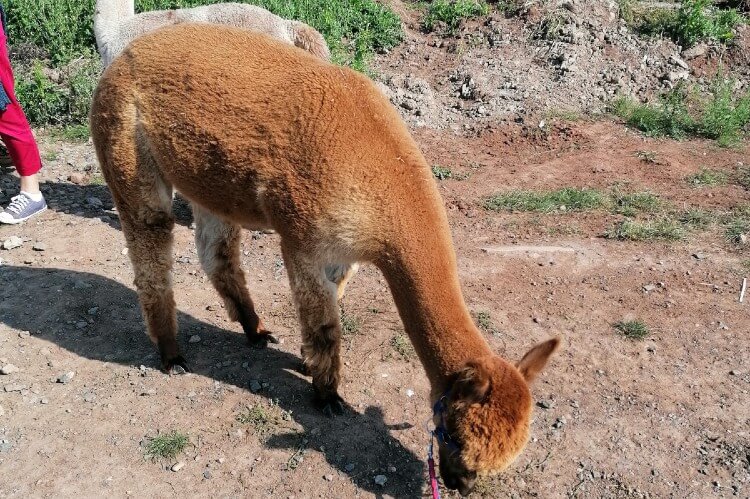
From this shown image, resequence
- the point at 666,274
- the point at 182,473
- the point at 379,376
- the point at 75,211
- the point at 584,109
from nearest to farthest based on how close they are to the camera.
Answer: the point at 182,473
the point at 379,376
the point at 666,274
the point at 75,211
the point at 584,109

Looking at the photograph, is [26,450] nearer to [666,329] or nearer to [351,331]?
[351,331]

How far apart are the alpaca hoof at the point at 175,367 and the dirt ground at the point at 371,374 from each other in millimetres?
80

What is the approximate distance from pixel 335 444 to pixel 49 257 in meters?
4.03

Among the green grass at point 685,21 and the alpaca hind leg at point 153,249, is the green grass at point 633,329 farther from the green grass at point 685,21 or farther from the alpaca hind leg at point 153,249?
the green grass at point 685,21

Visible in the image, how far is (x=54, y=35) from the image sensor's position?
11469 mm

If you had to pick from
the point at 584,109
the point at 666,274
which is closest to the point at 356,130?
the point at 666,274

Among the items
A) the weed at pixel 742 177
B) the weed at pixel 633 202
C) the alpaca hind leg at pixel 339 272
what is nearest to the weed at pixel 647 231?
the weed at pixel 633 202

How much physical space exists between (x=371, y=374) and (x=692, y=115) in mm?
7962

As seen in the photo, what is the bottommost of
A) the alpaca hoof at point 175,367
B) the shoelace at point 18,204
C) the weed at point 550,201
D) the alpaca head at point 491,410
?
the shoelace at point 18,204

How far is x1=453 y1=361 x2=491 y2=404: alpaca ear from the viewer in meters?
3.55

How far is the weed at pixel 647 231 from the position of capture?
7.30 meters

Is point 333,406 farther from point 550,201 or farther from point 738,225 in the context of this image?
point 738,225

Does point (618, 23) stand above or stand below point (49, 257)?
above

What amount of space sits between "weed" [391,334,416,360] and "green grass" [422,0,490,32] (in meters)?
8.77
